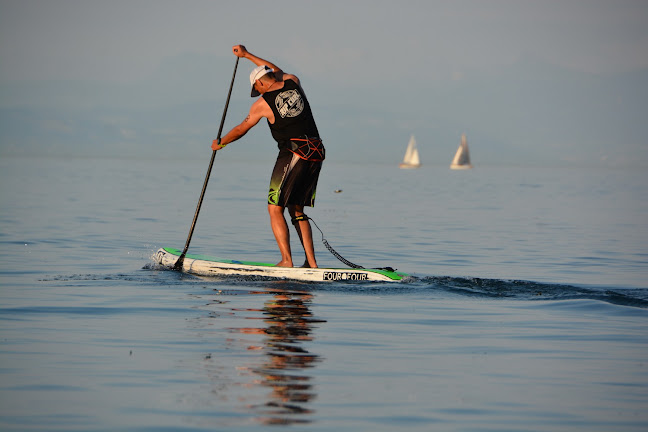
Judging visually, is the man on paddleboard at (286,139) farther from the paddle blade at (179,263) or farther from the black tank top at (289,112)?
the paddle blade at (179,263)

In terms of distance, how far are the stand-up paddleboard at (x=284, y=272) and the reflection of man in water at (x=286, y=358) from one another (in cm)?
116

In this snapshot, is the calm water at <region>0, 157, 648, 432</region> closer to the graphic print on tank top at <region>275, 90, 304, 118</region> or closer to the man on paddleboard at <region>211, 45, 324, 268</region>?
the man on paddleboard at <region>211, 45, 324, 268</region>

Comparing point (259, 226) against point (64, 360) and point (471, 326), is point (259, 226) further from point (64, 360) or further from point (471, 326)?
point (64, 360)

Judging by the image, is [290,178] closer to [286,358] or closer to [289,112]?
[289,112]

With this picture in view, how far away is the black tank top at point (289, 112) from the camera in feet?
37.8

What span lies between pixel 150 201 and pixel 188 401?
29.5 meters

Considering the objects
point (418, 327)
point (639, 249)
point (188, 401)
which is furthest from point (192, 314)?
point (639, 249)

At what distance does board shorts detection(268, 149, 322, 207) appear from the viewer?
11.8 m

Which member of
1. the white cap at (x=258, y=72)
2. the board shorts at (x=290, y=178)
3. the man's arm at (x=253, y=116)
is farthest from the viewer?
the board shorts at (x=290, y=178)

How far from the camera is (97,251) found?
1655 cm

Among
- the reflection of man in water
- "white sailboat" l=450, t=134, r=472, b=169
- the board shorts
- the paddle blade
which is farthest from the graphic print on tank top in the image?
"white sailboat" l=450, t=134, r=472, b=169

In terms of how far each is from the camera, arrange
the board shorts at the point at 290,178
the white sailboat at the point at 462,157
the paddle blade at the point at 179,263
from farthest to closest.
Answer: the white sailboat at the point at 462,157, the paddle blade at the point at 179,263, the board shorts at the point at 290,178

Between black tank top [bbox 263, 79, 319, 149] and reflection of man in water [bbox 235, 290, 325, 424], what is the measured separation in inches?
87.3

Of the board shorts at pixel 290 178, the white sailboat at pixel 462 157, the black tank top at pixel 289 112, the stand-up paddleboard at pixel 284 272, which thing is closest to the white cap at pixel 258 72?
the black tank top at pixel 289 112
